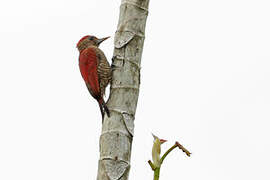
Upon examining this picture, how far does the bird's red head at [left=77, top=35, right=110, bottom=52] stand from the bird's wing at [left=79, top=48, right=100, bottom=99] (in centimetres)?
39

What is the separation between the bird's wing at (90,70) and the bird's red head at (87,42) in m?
Answer: 0.39

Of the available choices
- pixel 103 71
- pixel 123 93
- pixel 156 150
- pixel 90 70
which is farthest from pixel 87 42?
pixel 156 150

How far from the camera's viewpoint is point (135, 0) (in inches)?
136

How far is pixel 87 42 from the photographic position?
187 inches

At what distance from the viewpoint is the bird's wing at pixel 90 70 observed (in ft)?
13.5

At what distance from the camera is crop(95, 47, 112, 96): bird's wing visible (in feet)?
11.8

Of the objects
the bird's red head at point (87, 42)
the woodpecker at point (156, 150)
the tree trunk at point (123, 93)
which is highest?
the bird's red head at point (87, 42)

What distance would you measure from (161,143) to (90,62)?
1950mm

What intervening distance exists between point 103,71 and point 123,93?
0.70m

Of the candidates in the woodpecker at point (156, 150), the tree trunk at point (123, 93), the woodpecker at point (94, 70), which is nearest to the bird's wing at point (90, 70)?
the woodpecker at point (94, 70)

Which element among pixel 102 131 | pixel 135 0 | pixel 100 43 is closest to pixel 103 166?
pixel 102 131

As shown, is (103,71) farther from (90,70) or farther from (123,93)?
(123,93)

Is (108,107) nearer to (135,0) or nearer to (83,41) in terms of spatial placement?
(135,0)

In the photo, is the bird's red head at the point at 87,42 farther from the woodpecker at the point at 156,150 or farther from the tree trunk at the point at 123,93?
the woodpecker at the point at 156,150
